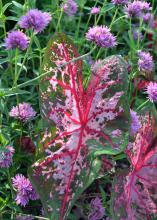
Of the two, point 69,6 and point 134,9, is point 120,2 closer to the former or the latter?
point 134,9

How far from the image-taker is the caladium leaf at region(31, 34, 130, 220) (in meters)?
1.31

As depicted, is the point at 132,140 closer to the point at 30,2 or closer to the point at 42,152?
the point at 42,152

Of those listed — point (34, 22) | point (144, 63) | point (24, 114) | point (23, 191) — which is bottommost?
point (23, 191)

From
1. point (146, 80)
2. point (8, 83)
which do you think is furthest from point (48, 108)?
point (146, 80)

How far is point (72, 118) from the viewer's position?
135cm

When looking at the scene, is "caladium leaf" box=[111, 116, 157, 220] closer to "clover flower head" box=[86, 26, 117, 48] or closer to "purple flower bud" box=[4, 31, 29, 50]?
"clover flower head" box=[86, 26, 117, 48]

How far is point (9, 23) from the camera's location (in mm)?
2311

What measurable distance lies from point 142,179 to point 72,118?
26 centimetres

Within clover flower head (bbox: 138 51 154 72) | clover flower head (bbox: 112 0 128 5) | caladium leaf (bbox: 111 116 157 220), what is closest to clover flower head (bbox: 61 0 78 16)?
clover flower head (bbox: 112 0 128 5)

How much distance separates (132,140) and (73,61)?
12.6 inches

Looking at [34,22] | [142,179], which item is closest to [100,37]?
A: [34,22]

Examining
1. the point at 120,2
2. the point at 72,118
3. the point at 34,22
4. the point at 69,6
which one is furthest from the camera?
the point at 69,6

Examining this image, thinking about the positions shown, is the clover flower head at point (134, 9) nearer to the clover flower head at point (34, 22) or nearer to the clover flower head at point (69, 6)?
the clover flower head at point (69, 6)

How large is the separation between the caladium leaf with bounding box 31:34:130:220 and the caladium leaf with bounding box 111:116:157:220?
0.12 metres
